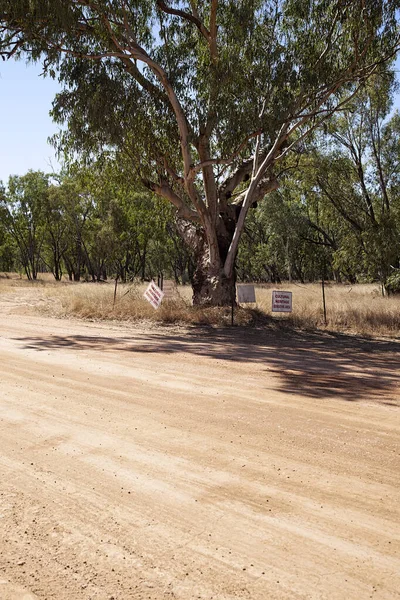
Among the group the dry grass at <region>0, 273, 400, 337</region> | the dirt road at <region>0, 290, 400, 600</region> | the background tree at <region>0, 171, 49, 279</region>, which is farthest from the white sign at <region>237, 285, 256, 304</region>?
the background tree at <region>0, 171, 49, 279</region>

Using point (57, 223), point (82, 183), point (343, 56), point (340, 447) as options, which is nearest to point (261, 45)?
point (343, 56)

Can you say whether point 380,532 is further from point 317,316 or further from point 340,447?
point 317,316

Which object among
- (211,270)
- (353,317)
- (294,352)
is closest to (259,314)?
(211,270)

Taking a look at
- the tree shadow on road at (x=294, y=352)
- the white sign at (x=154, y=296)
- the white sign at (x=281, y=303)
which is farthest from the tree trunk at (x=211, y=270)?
the tree shadow on road at (x=294, y=352)

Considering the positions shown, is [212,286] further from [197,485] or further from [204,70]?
[197,485]

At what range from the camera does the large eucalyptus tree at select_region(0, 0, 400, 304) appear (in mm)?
15031

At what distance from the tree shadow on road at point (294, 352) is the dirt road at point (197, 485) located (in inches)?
4.0

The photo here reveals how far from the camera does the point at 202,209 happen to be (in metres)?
17.7

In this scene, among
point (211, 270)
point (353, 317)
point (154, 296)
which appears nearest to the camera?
point (353, 317)

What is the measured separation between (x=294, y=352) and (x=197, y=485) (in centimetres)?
762

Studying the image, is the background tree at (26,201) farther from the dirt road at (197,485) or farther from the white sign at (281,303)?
the dirt road at (197,485)

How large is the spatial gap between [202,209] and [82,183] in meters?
5.12

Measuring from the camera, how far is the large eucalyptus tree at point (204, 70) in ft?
49.3

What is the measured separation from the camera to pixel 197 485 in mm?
4281
